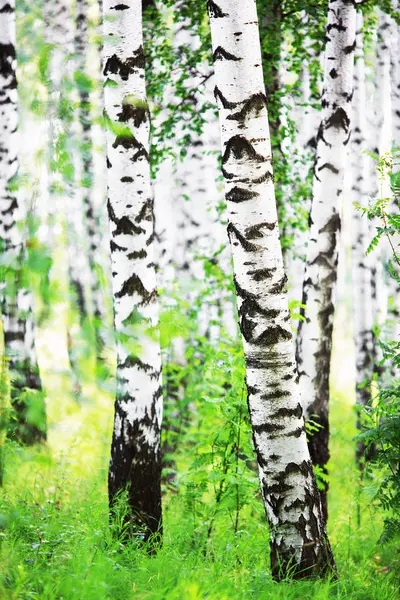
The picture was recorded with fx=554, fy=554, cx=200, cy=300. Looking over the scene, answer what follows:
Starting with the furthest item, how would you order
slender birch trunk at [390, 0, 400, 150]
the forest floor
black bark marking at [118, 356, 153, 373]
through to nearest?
slender birch trunk at [390, 0, 400, 150]
black bark marking at [118, 356, 153, 373]
the forest floor

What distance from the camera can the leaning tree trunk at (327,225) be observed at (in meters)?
4.93

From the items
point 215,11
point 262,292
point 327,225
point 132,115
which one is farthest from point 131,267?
point 327,225

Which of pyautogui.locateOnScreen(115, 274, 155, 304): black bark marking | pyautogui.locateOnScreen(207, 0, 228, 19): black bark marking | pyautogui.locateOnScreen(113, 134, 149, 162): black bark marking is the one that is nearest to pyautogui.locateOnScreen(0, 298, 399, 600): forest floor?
pyautogui.locateOnScreen(115, 274, 155, 304): black bark marking

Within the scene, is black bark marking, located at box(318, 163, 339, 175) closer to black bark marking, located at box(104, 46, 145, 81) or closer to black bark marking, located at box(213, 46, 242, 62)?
black bark marking, located at box(104, 46, 145, 81)

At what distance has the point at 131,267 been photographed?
3883 mm

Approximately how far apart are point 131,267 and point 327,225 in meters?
1.99

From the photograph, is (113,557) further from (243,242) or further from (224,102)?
(224,102)

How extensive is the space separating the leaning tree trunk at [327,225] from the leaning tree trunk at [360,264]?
11.5 feet

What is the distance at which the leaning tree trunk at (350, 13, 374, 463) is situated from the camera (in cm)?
839

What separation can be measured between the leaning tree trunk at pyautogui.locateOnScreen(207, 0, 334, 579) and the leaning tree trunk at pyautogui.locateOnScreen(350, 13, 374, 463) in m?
5.33

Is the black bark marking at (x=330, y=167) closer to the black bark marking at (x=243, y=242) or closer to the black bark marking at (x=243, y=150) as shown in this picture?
the black bark marking at (x=243, y=150)

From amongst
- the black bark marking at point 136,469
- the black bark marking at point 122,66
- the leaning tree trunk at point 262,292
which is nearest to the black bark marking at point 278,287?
the leaning tree trunk at point 262,292

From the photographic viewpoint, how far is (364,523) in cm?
578

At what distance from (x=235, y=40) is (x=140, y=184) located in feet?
4.04
